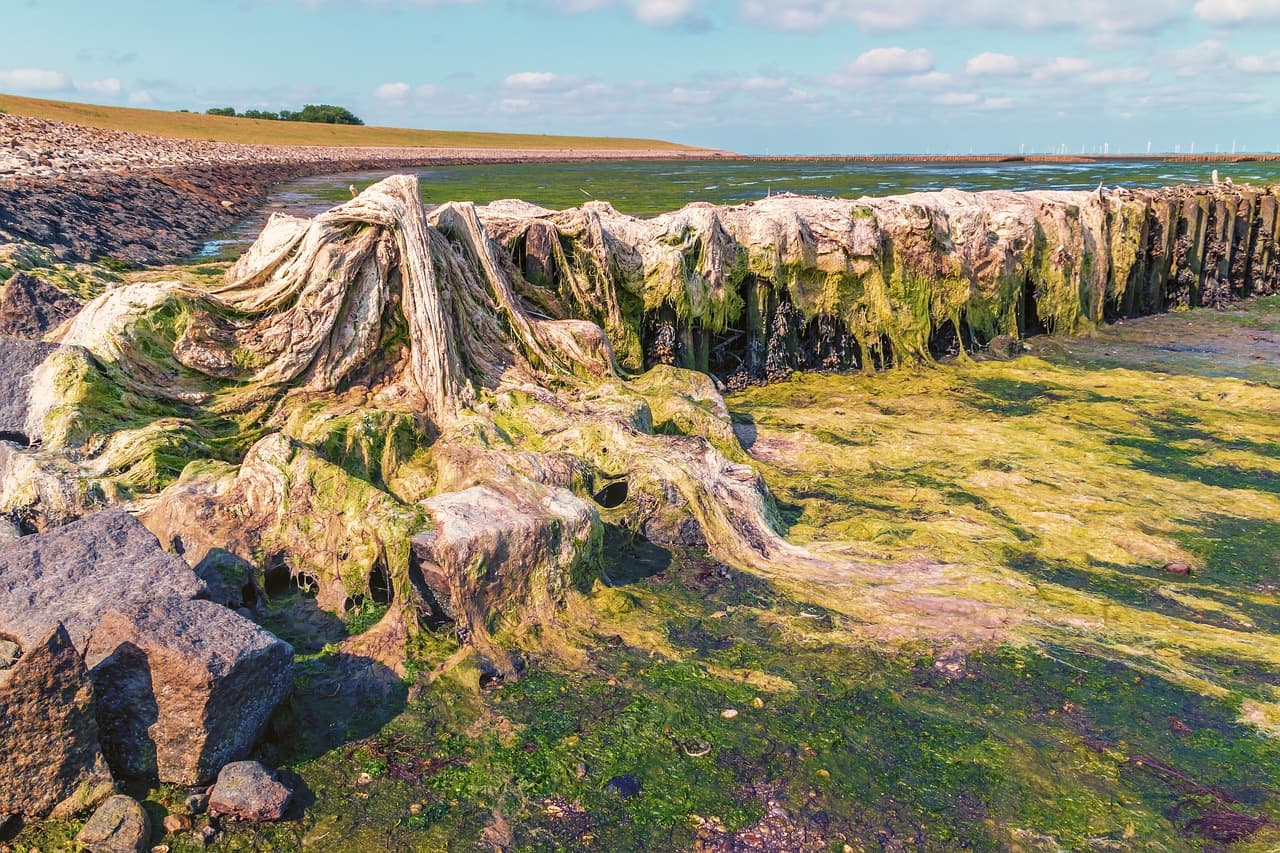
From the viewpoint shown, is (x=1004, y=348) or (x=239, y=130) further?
(x=239, y=130)

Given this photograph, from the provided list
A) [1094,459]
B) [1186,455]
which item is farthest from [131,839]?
[1186,455]

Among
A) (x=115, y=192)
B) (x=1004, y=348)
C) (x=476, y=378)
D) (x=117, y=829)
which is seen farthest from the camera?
(x=115, y=192)

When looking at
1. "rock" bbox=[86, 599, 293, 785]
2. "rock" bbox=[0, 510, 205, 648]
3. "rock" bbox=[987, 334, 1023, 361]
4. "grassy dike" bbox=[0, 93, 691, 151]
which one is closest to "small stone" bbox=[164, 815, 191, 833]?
"rock" bbox=[86, 599, 293, 785]

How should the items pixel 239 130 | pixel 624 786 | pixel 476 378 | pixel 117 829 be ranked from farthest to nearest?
pixel 239 130 < pixel 476 378 < pixel 624 786 < pixel 117 829

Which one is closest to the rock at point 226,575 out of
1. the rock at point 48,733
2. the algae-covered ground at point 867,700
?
the algae-covered ground at point 867,700

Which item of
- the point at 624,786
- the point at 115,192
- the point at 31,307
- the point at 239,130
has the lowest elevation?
the point at 624,786

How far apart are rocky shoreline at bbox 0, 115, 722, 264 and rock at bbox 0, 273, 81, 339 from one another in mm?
4474

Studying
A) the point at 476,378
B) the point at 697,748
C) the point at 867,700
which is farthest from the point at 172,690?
the point at 476,378

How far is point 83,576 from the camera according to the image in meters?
3.86

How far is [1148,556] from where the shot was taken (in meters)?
5.98

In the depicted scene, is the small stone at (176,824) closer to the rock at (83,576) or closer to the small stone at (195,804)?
the small stone at (195,804)

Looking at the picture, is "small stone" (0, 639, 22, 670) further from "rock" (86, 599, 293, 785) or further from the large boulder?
"rock" (86, 599, 293, 785)

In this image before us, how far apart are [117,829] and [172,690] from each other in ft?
1.55

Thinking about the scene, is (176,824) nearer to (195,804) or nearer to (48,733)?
(195,804)
